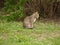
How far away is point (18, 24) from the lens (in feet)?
31.0

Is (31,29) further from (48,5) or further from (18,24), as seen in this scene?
(48,5)

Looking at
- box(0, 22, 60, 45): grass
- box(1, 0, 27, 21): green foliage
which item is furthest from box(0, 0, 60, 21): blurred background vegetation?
box(0, 22, 60, 45): grass

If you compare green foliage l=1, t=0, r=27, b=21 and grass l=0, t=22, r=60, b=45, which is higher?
green foliage l=1, t=0, r=27, b=21

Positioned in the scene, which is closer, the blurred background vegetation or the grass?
the grass

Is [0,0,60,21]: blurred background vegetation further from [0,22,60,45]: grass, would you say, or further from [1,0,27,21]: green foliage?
[0,22,60,45]: grass

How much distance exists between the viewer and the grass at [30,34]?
7.23 metres

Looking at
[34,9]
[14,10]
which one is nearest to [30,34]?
[34,9]

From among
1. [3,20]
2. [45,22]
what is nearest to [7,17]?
[3,20]

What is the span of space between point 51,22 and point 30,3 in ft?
4.87

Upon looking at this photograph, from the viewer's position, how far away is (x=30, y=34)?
26.5 feet

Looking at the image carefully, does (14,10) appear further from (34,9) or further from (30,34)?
(30,34)

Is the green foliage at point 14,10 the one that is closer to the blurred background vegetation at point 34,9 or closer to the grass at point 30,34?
the blurred background vegetation at point 34,9

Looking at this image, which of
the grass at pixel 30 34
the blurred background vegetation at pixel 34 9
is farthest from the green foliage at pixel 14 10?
the grass at pixel 30 34

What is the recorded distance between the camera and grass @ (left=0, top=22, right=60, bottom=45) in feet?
23.7
